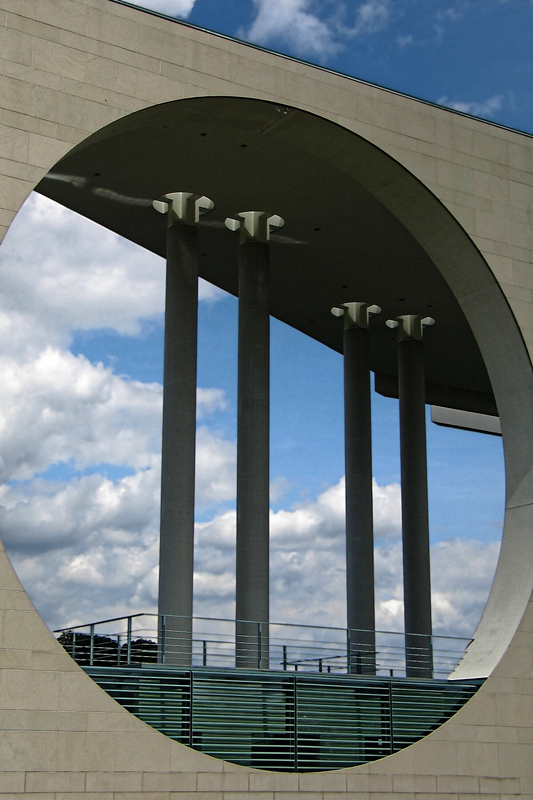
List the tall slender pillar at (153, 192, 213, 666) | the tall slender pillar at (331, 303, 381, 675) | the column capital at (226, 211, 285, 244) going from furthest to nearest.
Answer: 1. the tall slender pillar at (331, 303, 381, 675)
2. the column capital at (226, 211, 285, 244)
3. the tall slender pillar at (153, 192, 213, 666)

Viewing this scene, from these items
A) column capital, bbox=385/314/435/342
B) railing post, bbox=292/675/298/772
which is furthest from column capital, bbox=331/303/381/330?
railing post, bbox=292/675/298/772

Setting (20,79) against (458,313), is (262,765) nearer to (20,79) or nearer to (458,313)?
(20,79)

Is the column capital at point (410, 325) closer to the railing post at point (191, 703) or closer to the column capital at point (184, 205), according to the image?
the column capital at point (184, 205)

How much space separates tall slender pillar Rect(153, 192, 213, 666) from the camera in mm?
19219

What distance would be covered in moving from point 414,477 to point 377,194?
1262 centimetres

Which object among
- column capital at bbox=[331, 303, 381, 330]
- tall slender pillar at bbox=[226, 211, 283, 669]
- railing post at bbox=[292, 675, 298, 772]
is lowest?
railing post at bbox=[292, 675, 298, 772]

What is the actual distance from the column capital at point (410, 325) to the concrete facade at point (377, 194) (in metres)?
10.8

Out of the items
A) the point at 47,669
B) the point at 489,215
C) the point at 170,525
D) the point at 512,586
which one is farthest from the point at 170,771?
the point at 489,215

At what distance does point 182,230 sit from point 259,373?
132 inches

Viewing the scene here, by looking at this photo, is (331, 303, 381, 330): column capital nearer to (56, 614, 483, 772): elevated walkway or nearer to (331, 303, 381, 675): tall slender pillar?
(331, 303, 381, 675): tall slender pillar

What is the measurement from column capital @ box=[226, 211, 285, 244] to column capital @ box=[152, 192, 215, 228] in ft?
3.15

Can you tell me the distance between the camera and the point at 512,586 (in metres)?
14.7

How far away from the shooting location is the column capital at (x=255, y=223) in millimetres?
22000

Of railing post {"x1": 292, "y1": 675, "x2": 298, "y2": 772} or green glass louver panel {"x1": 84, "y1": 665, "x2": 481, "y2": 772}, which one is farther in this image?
railing post {"x1": 292, "y1": 675, "x2": 298, "y2": 772}
